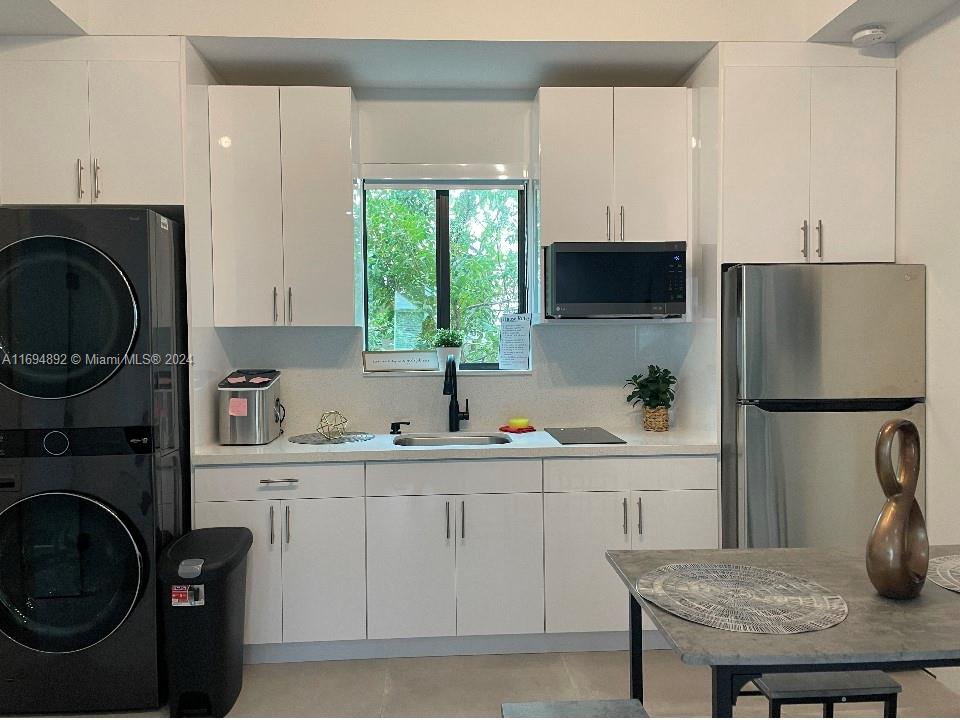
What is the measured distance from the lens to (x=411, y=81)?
3588 millimetres

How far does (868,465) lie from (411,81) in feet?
8.44

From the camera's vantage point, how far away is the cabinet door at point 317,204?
3318 mm

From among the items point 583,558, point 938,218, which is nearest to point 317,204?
point 583,558

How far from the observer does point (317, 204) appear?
3342mm

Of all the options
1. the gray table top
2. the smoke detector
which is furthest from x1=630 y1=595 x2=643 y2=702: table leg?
the smoke detector

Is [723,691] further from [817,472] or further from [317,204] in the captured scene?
[317,204]

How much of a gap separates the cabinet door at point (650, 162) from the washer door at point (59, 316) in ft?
6.74

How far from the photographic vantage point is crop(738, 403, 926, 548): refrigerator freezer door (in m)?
3.00

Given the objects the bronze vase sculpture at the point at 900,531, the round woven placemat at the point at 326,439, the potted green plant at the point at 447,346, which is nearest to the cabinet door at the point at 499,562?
the round woven placemat at the point at 326,439

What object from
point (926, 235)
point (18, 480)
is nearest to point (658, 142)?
point (926, 235)

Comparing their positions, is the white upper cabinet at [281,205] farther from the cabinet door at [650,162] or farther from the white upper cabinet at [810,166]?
the white upper cabinet at [810,166]

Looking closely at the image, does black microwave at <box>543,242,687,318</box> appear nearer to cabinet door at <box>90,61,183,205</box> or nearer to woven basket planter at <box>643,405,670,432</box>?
→ woven basket planter at <box>643,405,670,432</box>

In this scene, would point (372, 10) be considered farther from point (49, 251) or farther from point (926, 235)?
point (926, 235)

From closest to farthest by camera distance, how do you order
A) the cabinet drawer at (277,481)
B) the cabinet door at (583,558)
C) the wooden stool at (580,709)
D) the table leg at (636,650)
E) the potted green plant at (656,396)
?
the wooden stool at (580,709) → the table leg at (636,650) → the cabinet drawer at (277,481) → the cabinet door at (583,558) → the potted green plant at (656,396)
